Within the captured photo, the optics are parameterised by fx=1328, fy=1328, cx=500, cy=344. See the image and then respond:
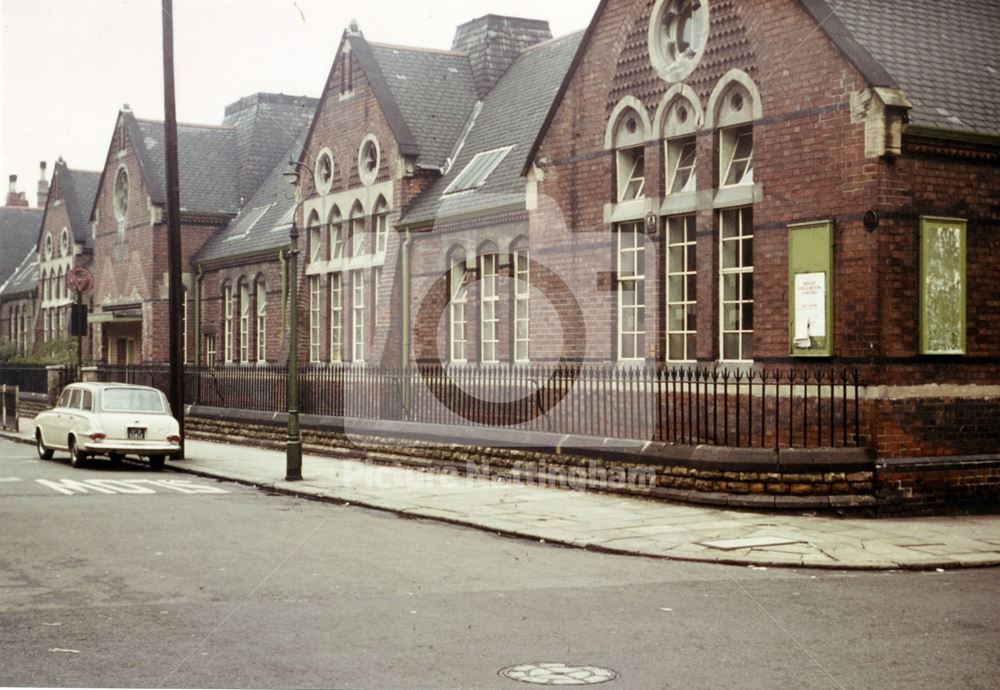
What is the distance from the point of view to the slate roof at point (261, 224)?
3725cm

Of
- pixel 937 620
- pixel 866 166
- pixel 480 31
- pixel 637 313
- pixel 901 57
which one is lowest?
pixel 937 620

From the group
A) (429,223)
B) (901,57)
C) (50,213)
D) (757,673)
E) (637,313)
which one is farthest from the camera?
(50,213)

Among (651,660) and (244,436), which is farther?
(244,436)

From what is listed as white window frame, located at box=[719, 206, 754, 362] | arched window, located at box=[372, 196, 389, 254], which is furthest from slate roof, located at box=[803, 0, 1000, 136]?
arched window, located at box=[372, 196, 389, 254]

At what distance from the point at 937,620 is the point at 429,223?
1981 cm

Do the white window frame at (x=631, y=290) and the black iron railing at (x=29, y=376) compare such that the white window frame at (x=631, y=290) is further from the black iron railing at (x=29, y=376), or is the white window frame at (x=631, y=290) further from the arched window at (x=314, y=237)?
the black iron railing at (x=29, y=376)

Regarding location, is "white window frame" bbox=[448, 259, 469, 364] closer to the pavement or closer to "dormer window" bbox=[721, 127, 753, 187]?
the pavement

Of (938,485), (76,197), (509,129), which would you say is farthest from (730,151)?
(76,197)

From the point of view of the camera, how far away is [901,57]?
56.9ft

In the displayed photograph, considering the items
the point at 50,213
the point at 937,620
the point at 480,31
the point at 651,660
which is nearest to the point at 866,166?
the point at 937,620

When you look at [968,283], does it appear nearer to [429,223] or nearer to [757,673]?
[757,673]

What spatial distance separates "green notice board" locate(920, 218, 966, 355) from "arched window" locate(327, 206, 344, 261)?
18786mm

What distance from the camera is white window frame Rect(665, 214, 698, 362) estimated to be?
19.7 m

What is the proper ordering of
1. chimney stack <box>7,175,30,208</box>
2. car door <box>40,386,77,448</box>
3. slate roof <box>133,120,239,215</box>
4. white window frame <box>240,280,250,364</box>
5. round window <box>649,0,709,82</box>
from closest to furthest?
round window <box>649,0,709,82</box> < car door <box>40,386,77,448</box> < white window frame <box>240,280,250,364</box> < slate roof <box>133,120,239,215</box> < chimney stack <box>7,175,30,208</box>
